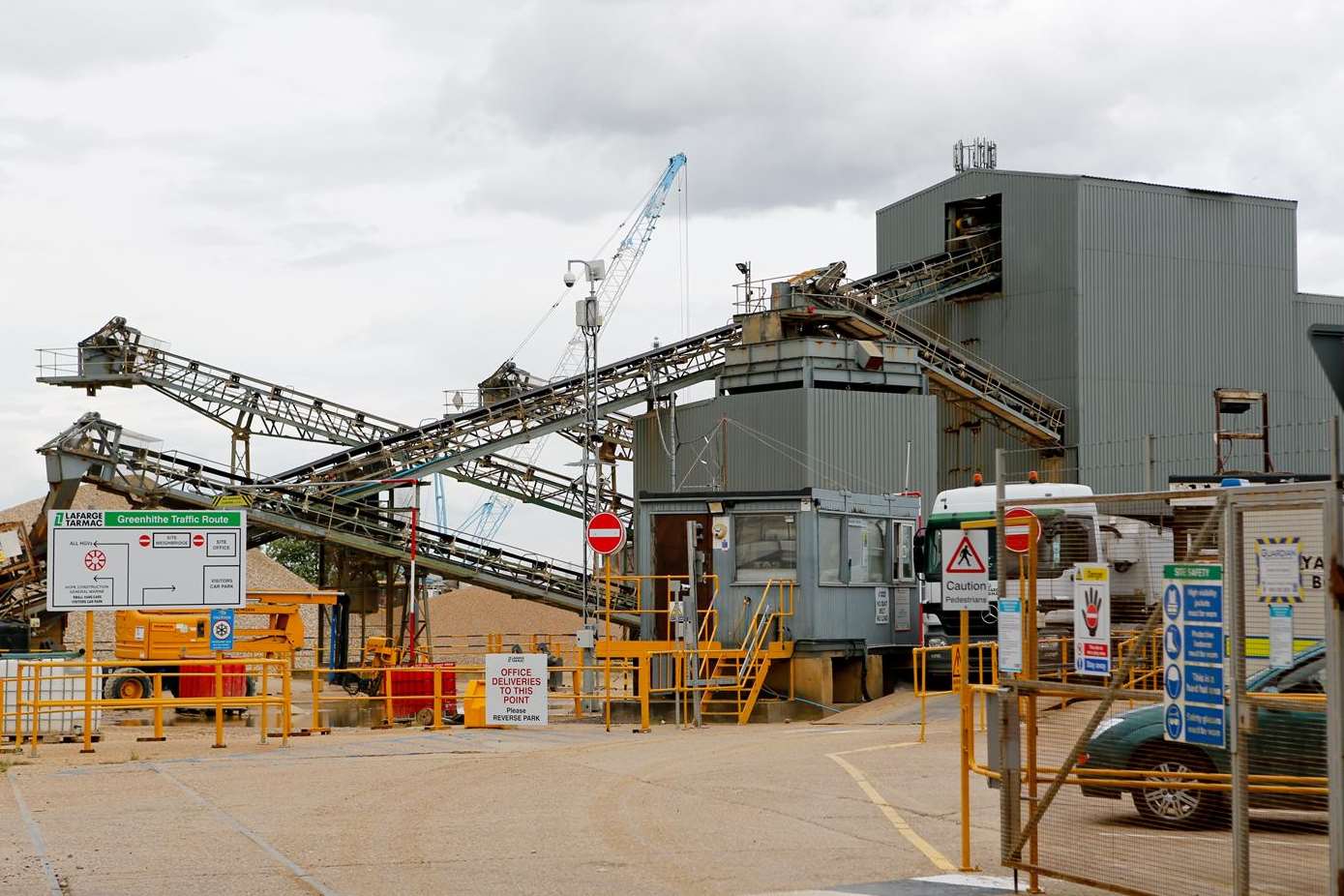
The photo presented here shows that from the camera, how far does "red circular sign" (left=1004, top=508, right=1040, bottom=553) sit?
1068 centimetres

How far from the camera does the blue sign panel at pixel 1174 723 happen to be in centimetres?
893

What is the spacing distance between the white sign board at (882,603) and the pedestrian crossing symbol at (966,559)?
691 inches

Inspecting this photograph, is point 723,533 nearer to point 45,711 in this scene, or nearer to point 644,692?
point 644,692

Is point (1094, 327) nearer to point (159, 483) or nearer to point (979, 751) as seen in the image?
point (159, 483)

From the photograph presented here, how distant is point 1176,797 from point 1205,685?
298 cm

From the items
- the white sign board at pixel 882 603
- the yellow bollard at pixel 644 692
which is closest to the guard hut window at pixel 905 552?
the white sign board at pixel 882 603

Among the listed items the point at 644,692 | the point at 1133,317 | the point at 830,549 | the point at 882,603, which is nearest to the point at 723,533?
the point at 830,549

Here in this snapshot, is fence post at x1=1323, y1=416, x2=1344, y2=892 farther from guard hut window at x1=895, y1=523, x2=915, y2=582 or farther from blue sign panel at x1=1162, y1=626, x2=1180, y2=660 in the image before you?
guard hut window at x1=895, y1=523, x2=915, y2=582

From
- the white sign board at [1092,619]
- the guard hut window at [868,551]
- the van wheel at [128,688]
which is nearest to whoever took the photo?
the white sign board at [1092,619]

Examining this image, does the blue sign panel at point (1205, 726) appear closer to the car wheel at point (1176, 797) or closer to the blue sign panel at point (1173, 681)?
the blue sign panel at point (1173, 681)

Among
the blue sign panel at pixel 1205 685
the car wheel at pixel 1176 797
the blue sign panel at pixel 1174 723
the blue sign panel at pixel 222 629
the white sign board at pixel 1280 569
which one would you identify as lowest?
the car wheel at pixel 1176 797

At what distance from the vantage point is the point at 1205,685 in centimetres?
→ 880

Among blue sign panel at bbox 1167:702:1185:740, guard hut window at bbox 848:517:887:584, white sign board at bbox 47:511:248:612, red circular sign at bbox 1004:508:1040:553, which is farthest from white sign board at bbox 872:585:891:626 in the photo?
blue sign panel at bbox 1167:702:1185:740

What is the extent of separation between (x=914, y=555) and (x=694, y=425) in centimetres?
1626
